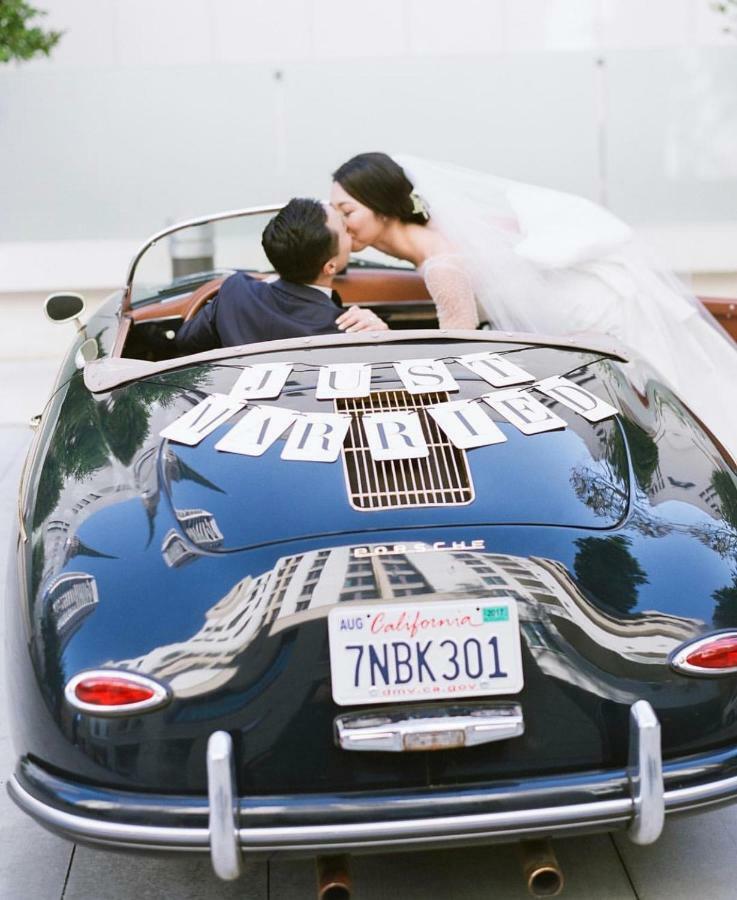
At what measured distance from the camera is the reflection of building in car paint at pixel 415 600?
2398 mm

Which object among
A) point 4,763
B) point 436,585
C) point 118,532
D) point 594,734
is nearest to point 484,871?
point 594,734

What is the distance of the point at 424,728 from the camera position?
7.67 ft

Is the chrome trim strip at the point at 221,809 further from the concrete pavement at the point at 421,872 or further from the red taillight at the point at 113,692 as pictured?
the concrete pavement at the point at 421,872

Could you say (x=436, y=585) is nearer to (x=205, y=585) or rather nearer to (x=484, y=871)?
(x=205, y=585)

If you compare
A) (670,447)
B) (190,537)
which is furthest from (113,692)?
(670,447)

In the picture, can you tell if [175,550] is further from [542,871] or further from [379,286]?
[379,286]

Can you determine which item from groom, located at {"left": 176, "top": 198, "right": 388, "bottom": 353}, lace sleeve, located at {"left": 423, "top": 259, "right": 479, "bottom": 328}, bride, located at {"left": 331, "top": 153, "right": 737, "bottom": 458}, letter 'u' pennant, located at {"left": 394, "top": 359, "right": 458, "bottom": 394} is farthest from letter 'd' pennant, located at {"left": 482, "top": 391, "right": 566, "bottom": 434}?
bride, located at {"left": 331, "top": 153, "right": 737, "bottom": 458}

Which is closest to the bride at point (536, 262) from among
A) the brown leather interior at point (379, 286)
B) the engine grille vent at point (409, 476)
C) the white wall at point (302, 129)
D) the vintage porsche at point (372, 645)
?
the brown leather interior at point (379, 286)

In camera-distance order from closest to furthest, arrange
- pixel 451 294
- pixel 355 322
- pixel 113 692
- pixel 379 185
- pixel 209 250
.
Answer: pixel 113 692 < pixel 355 322 < pixel 451 294 < pixel 379 185 < pixel 209 250

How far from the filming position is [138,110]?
10.5 m

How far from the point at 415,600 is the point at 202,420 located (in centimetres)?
81

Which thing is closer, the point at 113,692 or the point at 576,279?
the point at 113,692

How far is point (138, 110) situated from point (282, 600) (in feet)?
28.7

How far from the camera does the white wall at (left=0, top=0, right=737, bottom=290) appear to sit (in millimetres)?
10492
